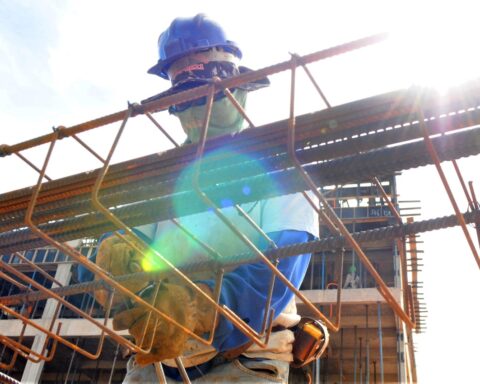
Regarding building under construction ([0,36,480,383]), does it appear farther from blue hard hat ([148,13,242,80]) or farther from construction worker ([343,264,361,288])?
construction worker ([343,264,361,288])

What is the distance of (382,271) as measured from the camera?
1027 centimetres

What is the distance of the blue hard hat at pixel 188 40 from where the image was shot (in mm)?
2832

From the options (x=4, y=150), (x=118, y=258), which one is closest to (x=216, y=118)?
(x=118, y=258)

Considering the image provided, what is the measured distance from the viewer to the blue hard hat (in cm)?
283

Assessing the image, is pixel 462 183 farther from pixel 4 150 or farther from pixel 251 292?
pixel 4 150

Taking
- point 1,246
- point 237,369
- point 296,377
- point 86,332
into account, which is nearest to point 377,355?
point 296,377

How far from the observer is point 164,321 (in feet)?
5.68

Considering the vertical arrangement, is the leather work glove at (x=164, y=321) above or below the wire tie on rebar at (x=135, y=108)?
below

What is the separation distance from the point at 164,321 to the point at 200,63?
5.01 ft

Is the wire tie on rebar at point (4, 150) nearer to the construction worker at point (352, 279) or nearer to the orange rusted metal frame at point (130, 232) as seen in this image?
the orange rusted metal frame at point (130, 232)

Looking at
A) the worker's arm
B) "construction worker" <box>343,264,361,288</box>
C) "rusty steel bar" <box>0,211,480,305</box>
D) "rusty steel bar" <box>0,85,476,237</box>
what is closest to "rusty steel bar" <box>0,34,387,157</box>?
"rusty steel bar" <box>0,85,476,237</box>

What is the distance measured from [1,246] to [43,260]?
12.1 meters

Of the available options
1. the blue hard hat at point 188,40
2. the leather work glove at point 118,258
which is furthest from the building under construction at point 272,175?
the blue hard hat at point 188,40

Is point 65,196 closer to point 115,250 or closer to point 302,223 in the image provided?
point 115,250
